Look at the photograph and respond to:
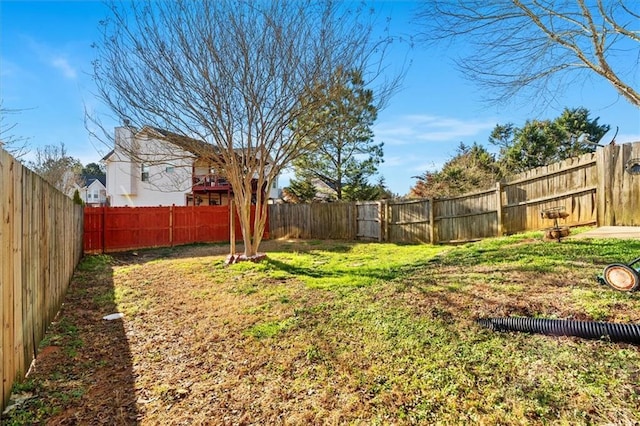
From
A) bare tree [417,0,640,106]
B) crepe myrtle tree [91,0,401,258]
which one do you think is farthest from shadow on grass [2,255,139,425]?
bare tree [417,0,640,106]

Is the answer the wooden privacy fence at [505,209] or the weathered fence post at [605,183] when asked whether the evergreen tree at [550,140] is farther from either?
the weathered fence post at [605,183]

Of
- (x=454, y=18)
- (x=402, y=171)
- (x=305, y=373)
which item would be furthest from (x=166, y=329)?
(x=402, y=171)

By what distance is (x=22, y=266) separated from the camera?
251 centimetres

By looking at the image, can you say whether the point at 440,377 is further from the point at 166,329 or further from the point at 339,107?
the point at 339,107

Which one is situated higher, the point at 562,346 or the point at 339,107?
the point at 339,107

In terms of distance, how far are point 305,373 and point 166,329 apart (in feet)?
6.49

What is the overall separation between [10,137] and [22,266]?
19.6 ft

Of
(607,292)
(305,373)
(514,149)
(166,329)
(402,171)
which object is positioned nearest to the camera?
(305,373)

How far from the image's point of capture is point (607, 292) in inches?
115

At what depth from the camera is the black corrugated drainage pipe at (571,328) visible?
7.23 feet

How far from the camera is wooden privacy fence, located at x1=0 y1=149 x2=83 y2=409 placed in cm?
209

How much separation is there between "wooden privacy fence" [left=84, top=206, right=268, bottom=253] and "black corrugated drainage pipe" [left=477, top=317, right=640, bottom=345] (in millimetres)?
10029

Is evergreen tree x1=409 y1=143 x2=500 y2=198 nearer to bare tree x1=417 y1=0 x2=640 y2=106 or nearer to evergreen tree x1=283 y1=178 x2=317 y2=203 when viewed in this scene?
evergreen tree x1=283 y1=178 x2=317 y2=203

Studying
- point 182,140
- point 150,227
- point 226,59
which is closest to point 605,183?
point 226,59
